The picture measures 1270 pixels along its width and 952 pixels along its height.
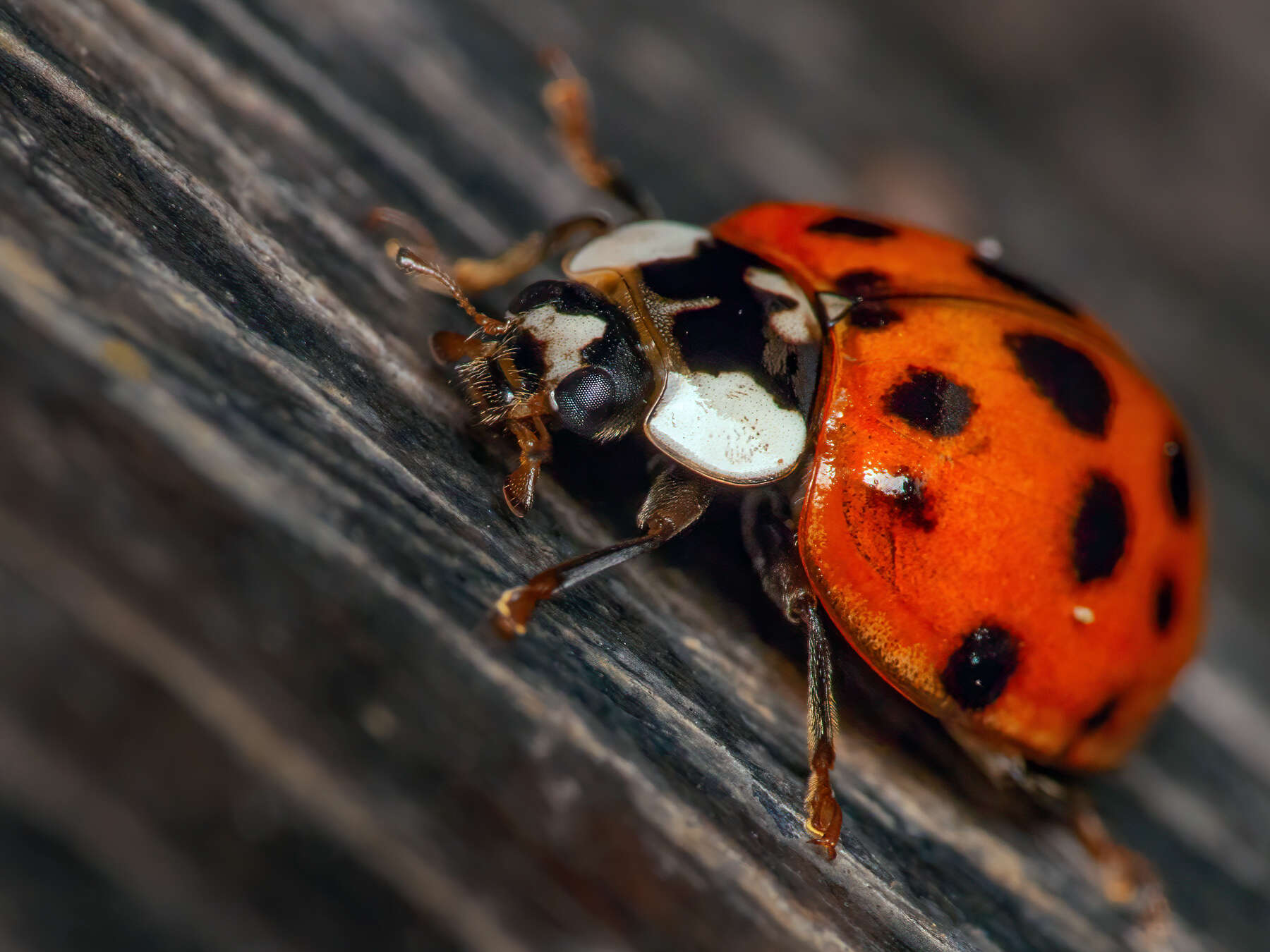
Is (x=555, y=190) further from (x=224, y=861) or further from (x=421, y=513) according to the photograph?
(x=224, y=861)

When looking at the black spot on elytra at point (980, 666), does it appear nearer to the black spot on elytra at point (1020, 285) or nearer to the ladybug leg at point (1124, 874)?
the ladybug leg at point (1124, 874)

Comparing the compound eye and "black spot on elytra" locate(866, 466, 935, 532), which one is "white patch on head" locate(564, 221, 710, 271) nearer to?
the compound eye

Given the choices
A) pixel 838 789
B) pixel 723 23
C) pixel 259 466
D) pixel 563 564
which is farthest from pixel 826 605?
pixel 723 23

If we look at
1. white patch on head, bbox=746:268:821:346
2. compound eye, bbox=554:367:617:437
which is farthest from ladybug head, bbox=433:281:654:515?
white patch on head, bbox=746:268:821:346

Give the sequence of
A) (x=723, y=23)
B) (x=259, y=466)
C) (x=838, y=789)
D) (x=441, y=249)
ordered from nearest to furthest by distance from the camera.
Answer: (x=259, y=466) → (x=838, y=789) → (x=441, y=249) → (x=723, y=23)

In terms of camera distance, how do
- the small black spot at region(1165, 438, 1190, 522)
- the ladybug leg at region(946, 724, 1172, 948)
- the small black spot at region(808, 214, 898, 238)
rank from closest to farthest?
the ladybug leg at region(946, 724, 1172, 948) → the small black spot at region(1165, 438, 1190, 522) → the small black spot at region(808, 214, 898, 238)

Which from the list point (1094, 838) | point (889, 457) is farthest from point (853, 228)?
point (1094, 838)
